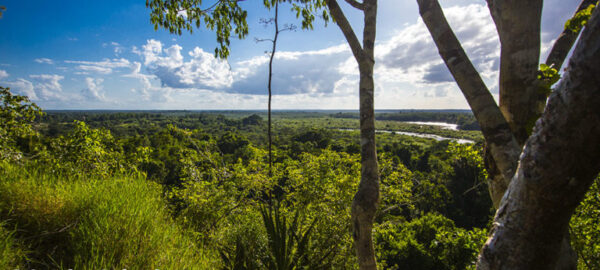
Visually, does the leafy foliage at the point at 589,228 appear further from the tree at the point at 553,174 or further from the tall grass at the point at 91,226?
the tall grass at the point at 91,226

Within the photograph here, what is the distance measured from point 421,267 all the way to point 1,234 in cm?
1791

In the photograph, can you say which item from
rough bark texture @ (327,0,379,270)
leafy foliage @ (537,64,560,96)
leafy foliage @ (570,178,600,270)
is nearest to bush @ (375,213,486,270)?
leafy foliage @ (570,178,600,270)

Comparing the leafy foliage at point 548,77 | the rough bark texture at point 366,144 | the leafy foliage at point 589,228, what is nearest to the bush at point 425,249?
the leafy foliage at point 589,228

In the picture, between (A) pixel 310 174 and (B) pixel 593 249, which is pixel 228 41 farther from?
(B) pixel 593 249

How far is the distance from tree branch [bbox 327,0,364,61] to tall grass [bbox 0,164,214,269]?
2.52 meters

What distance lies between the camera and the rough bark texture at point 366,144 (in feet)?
7.76

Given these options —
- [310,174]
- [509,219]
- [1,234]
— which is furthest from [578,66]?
[310,174]

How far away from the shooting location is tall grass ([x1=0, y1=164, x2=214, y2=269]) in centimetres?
185

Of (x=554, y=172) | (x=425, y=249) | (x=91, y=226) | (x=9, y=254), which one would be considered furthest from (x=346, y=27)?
(x=425, y=249)

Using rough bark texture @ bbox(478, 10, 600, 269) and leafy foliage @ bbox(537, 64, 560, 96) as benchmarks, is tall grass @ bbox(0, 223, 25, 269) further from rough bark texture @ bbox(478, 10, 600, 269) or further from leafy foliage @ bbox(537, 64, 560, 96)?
leafy foliage @ bbox(537, 64, 560, 96)

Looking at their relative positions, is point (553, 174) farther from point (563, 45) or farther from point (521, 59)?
point (563, 45)

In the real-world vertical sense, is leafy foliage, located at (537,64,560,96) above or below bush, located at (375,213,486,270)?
above

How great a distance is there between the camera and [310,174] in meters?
7.89

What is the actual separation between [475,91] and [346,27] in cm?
154
